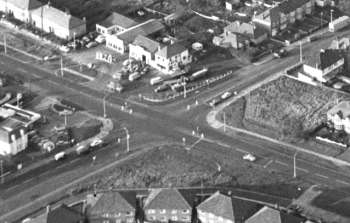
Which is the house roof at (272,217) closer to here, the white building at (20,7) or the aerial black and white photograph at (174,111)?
the aerial black and white photograph at (174,111)

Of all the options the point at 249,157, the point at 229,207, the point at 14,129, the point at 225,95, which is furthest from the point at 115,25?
the point at 229,207

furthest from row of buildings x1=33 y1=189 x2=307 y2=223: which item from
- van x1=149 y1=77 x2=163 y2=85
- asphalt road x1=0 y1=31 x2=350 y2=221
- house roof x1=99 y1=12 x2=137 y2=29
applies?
house roof x1=99 y1=12 x2=137 y2=29

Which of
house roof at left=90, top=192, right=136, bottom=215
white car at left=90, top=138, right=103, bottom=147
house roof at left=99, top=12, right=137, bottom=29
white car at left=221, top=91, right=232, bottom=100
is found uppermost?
house roof at left=99, top=12, right=137, bottom=29

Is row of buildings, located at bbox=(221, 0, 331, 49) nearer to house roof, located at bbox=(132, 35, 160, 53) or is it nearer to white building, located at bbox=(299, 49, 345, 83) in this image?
house roof, located at bbox=(132, 35, 160, 53)

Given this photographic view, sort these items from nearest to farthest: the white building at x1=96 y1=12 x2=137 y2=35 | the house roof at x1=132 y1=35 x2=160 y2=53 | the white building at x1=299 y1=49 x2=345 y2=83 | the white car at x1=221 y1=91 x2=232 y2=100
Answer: the white car at x1=221 y1=91 x2=232 y2=100 → the white building at x1=299 y1=49 x2=345 y2=83 → the house roof at x1=132 y1=35 x2=160 y2=53 → the white building at x1=96 y1=12 x2=137 y2=35

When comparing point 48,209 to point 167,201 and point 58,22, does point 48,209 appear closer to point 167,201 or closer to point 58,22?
point 167,201

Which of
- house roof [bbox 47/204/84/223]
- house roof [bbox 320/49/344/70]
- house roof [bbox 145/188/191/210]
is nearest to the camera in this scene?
house roof [bbox 47/204/84/223]

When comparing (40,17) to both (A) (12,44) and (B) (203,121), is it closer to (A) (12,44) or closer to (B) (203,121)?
(A) (12,44)

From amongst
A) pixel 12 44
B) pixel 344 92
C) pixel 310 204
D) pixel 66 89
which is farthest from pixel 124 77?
pixel 310 204
